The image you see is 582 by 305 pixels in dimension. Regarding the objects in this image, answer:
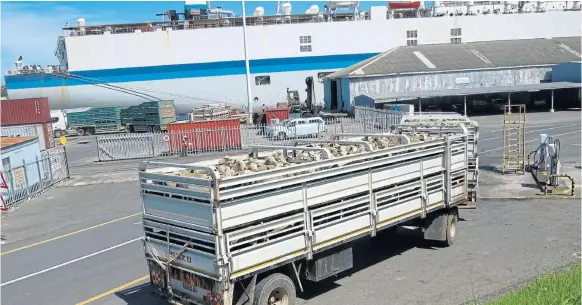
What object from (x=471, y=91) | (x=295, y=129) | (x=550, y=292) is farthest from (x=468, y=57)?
(x=550, y=292)

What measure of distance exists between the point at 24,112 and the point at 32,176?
17874 mm

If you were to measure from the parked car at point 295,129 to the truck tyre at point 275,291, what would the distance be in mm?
25046

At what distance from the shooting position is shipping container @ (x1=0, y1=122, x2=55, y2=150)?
3456 cm

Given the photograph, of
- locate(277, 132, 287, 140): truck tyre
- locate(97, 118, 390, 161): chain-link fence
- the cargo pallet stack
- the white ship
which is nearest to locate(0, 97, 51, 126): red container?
the cargo pallet stack

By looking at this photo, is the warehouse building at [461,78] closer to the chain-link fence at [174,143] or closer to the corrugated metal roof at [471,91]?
the corrugated metal roof at [471,91]

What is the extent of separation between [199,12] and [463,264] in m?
57.9

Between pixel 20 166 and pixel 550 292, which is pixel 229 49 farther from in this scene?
pixel 550 292

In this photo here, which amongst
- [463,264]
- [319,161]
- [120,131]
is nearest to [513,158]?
[463,264]

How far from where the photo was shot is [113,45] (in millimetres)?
56281

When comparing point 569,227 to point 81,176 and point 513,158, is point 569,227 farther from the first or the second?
point 81,176

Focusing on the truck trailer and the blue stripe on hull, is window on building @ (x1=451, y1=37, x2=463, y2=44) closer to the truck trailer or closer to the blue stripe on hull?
the blue stripe on hull

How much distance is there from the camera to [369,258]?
1078cm

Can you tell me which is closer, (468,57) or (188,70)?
(468,57)

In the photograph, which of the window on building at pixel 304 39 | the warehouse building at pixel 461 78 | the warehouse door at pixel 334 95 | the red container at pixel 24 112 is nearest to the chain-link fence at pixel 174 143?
the red container at pixel 24 112
